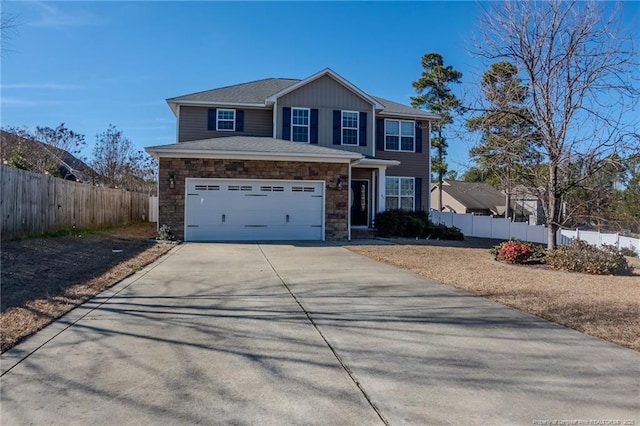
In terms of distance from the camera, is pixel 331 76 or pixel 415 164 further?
pixel 415 164

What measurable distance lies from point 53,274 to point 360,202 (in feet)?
46.7

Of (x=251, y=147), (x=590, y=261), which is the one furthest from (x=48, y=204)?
(x=590, y=261)

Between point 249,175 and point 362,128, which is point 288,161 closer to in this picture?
point 249,175

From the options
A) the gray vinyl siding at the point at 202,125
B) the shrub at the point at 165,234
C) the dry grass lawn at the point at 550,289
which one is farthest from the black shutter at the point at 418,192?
the shrub at the point at 165,234

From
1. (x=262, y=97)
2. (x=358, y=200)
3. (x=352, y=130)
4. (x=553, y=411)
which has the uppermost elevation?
(x=262, y=97)

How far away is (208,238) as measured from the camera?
1614 cm

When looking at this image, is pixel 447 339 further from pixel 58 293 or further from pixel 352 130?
pixel 352 130

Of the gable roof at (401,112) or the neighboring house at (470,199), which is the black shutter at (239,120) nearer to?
the gable roof at (401,112)

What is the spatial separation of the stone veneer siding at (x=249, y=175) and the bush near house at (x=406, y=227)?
2.14 metres

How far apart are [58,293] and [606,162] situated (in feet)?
37.4

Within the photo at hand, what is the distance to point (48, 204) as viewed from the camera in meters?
13.6

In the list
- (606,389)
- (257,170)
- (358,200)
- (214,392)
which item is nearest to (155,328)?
(214,392)

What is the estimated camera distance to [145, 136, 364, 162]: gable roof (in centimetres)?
1564

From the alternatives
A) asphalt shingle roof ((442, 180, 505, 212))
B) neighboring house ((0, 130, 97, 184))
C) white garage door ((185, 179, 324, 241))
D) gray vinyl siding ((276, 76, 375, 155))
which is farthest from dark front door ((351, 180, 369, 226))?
asphalt shingle roof ((442, 180, 505, 212))
